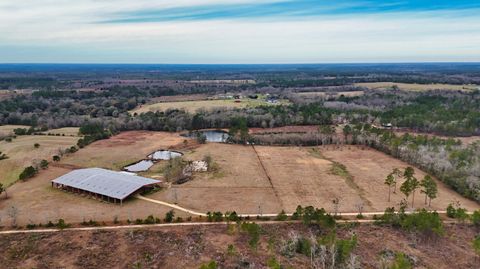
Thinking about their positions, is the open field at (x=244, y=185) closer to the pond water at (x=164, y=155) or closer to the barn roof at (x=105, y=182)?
the barn roof at (x=105, y=182)

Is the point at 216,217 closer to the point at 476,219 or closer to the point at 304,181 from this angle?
the point at 304,181

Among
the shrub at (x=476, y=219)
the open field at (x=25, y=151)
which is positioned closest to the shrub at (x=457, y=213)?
the shrub at (x=476, y=219)

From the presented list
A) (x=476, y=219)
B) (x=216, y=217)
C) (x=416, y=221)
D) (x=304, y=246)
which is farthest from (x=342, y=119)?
(x=304, y=246)

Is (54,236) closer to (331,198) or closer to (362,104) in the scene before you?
(331,198)

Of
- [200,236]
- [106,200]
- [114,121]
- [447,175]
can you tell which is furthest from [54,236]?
[114,121]

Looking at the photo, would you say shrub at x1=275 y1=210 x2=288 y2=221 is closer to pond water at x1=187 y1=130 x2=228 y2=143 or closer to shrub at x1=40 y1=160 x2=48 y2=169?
shrub at x1=40 y1=160 x2=48 y2=169

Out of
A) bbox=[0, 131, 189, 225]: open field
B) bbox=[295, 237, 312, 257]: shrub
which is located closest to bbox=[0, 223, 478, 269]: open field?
bbox=[295, 237, 312, 257]: shrub

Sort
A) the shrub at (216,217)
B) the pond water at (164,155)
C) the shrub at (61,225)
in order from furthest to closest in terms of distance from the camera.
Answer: the pond water at (164,155)
the shrub at (216,217)
the shrub at (61,225)
